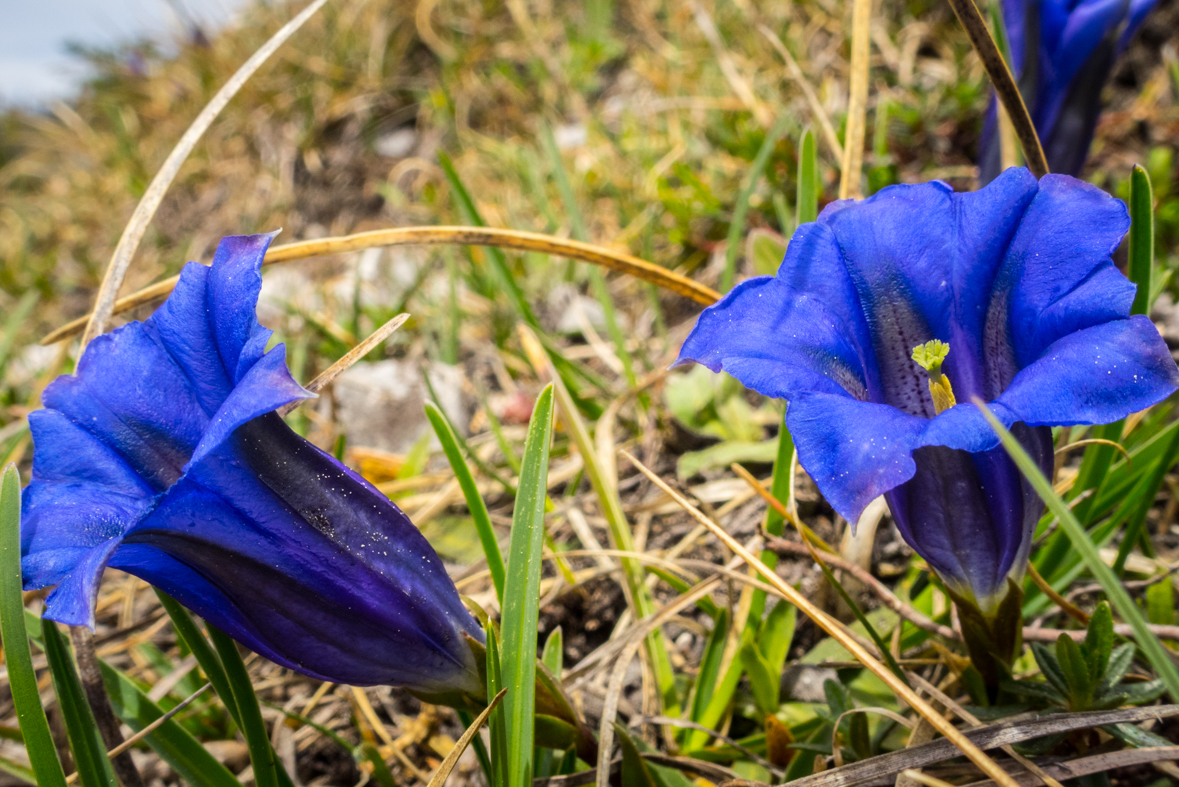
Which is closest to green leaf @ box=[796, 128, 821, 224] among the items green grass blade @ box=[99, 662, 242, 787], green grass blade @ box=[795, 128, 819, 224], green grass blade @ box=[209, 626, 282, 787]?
green grass blade @ box=[795, 128, 819, 224]

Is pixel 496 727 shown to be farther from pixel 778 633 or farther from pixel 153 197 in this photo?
pixel 153 197

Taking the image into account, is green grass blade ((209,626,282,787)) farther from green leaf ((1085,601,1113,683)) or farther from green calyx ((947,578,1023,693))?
green leaf ((1085,601,1113,683))

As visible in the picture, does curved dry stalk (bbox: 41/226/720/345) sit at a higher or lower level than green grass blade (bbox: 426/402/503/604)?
higher

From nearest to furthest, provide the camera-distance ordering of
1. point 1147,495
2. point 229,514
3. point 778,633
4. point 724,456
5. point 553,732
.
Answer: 1. point 229,514
2. point 553,732
3. point 1147,495
4. point 778,633
5. point 724,456

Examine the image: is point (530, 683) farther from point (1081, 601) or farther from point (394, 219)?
point (394, 219)

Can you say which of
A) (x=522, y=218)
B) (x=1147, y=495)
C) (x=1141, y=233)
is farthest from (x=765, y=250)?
(x=522, y=218)

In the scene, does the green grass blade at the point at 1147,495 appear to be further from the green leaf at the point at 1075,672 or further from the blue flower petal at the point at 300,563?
the blue flower petal at the point at 300,563

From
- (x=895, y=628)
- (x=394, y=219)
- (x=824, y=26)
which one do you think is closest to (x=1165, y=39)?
(x=824, y=26)

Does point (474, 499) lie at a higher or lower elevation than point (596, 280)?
lower
